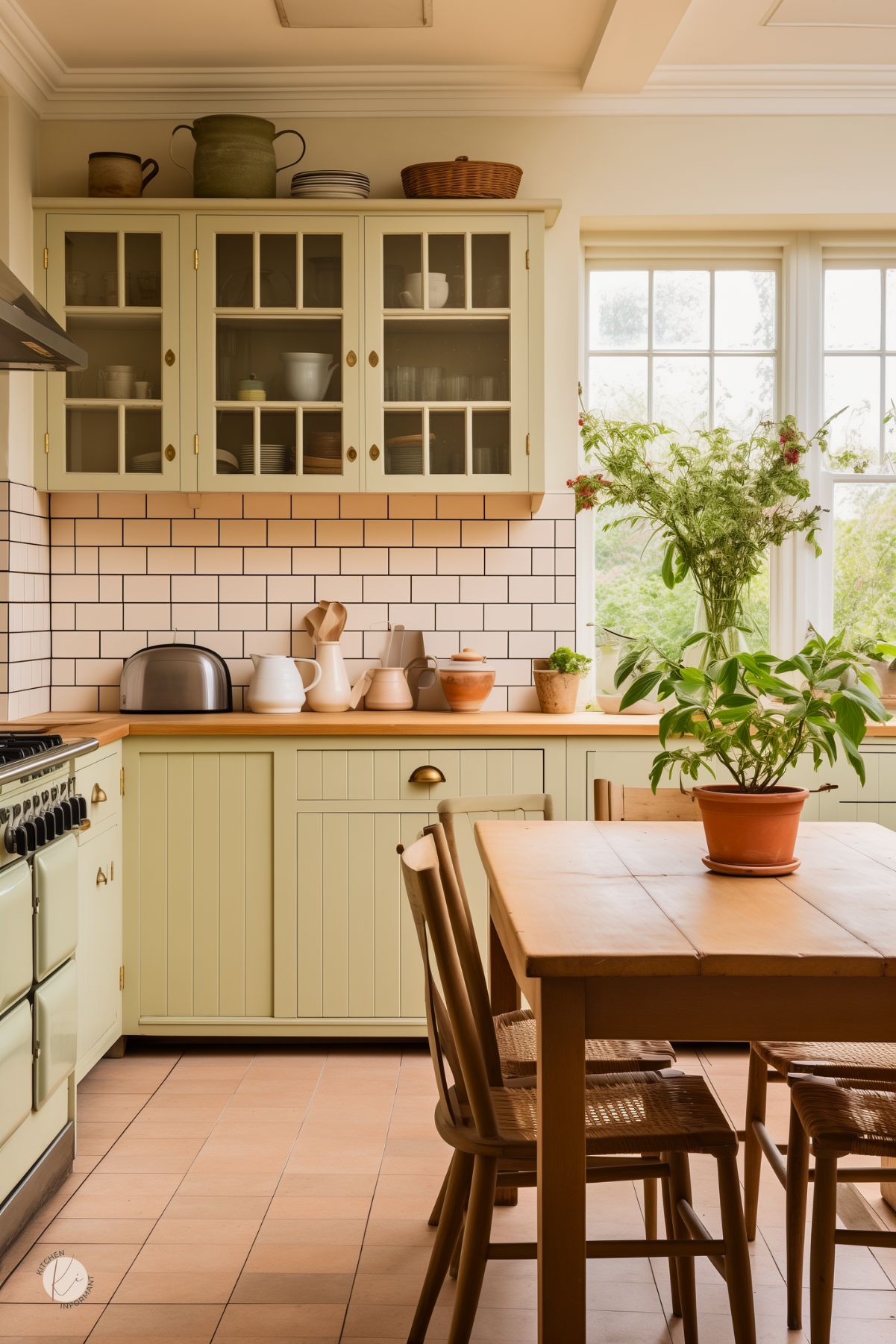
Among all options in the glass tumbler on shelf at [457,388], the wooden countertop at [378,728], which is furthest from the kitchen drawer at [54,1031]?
the glass tumbler on shelf at [457,388]

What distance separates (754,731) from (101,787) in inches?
76.3

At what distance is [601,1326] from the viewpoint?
2.13 meters

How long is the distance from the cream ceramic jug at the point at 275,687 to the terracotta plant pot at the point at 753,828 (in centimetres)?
198

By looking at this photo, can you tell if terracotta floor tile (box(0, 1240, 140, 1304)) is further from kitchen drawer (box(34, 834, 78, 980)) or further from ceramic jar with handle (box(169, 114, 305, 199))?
ceramic jar with handle (box(169, 114, 305, 199))

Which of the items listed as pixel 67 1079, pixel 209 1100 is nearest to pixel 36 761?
pixel 67 1079

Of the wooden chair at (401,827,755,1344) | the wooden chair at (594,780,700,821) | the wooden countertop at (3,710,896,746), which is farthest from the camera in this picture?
the wooden countertop at (3,710,896,746)

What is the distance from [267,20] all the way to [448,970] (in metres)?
2.99

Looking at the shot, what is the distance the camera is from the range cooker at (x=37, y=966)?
2.35m

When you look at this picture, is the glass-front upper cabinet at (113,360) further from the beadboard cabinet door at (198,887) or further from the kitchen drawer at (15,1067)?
the kitchen drawer at (15,1067)

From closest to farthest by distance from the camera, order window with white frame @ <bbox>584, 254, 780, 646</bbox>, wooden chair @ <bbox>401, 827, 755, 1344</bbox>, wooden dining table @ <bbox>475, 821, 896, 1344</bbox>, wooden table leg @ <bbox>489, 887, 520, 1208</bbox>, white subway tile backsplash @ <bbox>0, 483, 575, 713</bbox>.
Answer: wooden dining table @ <bbox>475, 821, 896, 1344</bbox>
wooden chair @ <bbox>401, 827, 755, 1344</bbox>
wooden table leg @ <bbox>489, 887, 520, 1208</bbox>
white subway tile backsplash @ <bbox>0, 483, 575, 713</bbox>
window with white frame @ <bbox>584, 254, 780, 646</bbox>

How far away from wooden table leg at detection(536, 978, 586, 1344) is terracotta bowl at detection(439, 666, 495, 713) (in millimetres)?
2308

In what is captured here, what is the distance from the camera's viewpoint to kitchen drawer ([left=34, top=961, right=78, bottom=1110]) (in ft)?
8.28

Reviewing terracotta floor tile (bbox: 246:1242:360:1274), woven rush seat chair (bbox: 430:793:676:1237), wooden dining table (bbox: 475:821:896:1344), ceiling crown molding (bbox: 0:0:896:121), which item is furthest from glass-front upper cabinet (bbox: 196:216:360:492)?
wooden dining table (bbox: 475:821:896:1344)

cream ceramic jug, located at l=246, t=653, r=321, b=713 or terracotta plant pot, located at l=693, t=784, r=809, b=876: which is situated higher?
cream ceramic jug, located at l=246, t=653, r=321, b=713
